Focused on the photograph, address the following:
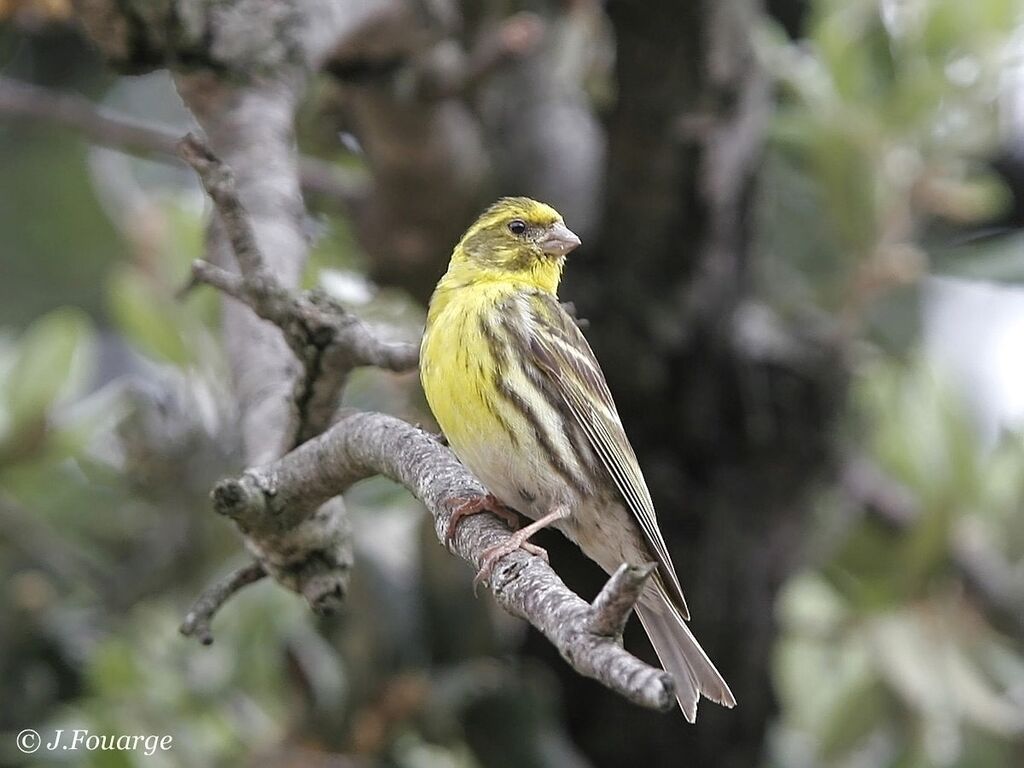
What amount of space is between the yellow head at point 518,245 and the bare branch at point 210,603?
0.80 m

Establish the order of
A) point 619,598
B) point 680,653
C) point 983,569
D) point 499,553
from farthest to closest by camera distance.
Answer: point 983,569
point 680,653
point 499,553
point 619,598

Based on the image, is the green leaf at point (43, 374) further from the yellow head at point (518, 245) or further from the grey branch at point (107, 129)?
the yellow head at point (518, 245)

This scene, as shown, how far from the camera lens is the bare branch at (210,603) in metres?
1.42

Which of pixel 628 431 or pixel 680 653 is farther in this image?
pixel 628 431

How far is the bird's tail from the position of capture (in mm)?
1638

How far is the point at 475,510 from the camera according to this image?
1564 mm

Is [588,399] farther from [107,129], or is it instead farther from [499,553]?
[107,129]

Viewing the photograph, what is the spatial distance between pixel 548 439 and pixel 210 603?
1.85 feet

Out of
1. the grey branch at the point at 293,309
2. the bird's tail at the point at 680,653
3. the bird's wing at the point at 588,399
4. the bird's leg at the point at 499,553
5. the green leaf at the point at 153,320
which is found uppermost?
the grey branch at the point at 293,309

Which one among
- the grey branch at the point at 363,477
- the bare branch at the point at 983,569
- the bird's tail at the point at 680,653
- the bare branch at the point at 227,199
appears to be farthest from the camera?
the bare branch at the point at 983,569

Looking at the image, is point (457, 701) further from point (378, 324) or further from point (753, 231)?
point (753, 231)

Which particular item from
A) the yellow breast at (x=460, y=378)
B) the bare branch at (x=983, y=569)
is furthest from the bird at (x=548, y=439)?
the bare branch at (x=983, y=569)

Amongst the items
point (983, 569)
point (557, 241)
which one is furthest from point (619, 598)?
point (983, 569)

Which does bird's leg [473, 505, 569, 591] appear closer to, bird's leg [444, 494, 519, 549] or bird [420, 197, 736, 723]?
bird's leg [444, 494, 519, 549]
